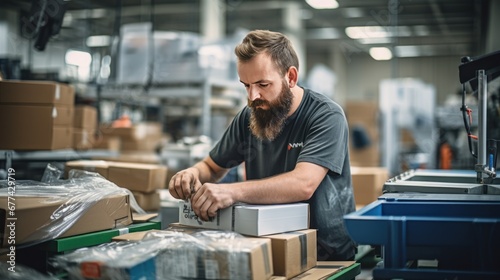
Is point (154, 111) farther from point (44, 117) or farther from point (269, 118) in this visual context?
point (269, 118)

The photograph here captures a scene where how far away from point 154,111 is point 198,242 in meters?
7.92

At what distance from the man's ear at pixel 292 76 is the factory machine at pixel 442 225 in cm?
52

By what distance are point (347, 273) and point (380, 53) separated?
1523cm

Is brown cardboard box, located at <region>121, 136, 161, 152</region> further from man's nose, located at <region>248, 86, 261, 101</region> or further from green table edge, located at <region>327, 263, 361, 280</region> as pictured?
green table edge, located at <region>327, 263, 361, 280</region>

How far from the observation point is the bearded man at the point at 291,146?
5.86ft

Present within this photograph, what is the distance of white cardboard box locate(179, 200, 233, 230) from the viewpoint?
1.64 meters

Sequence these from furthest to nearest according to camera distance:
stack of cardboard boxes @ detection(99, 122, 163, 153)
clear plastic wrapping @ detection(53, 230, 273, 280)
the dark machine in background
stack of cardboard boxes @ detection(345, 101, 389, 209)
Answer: stack of cardboard boxes @ detection(345, 101, 389, 209) < stack of cardboard boxes @ detection(99, 122, 163, 153) < the dark machine in background < clear plastic wrapping @ detection(53, 230, 273, 280)

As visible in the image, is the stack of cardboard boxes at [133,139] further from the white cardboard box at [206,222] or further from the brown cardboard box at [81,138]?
the white cardboard box at [206,222]

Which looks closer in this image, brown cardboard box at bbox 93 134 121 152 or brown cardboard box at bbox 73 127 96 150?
brown cardboard box at bbox 73 127 96 150

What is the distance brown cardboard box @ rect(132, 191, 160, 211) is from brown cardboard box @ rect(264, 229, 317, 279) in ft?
3.86

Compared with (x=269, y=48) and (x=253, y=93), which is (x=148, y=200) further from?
(x=269, y=48)

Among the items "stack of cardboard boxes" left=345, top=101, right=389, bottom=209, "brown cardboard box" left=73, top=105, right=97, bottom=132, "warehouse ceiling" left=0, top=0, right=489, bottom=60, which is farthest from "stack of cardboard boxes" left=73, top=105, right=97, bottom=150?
"warehouse ceiling" left=0, top=0, right=489, bottom=60

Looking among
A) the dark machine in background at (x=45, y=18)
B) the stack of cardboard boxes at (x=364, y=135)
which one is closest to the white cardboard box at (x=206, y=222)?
the dark machine in background at (x=45, y=18)

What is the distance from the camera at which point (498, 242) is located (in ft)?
4.44
